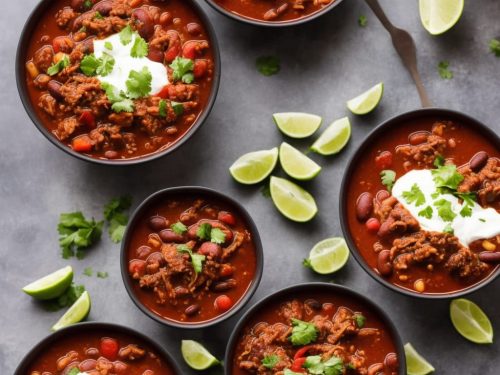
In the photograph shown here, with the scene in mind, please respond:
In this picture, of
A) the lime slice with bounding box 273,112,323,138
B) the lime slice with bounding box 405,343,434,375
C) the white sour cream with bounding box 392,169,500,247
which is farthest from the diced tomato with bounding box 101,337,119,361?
the white sour cream with bounding box 392,169,500,247

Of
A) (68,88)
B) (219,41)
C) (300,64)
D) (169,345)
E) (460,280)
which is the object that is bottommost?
(460,280)

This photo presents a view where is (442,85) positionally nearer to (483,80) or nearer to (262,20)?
(483,80)

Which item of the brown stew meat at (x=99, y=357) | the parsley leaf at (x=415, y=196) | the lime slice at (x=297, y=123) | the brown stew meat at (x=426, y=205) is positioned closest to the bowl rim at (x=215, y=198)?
the brown stew meat at (x=99, y=357)

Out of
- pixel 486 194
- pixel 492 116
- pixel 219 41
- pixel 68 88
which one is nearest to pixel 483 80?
pixel 492 116

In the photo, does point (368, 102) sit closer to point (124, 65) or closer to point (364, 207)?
point (364, 207)

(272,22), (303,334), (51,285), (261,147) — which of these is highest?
(272,22)

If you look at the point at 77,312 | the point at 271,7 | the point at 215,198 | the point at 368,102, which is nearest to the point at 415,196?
the point at 368,102
